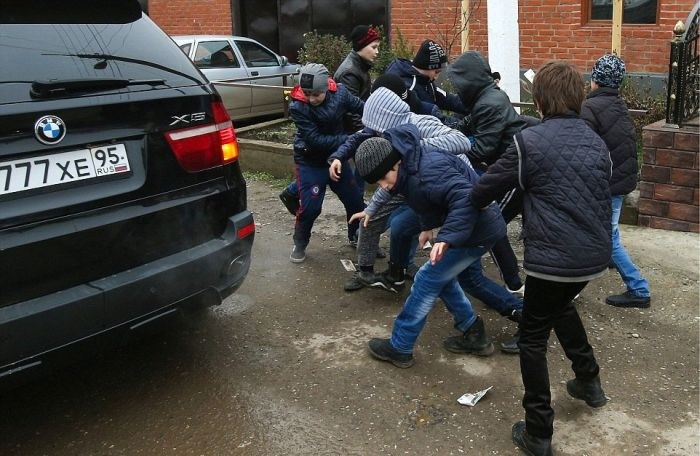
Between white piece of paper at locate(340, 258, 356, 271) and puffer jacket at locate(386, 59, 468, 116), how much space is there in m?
1.30

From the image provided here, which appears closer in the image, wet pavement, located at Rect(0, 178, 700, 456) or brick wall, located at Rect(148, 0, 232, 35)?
wet pavement, located at Rect(0, 178, 700, 456)

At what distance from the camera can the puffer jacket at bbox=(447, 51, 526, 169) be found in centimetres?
409

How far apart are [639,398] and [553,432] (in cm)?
56

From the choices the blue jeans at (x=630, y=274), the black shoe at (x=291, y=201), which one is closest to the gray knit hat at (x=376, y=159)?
the blue jeans at (x=630, y=274)

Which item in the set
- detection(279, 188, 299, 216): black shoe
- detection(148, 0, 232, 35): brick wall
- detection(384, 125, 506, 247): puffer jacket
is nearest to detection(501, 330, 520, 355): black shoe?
detection(384, 125, 506, 247): puffer jacket

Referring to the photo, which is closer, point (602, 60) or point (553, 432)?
point (553, 432)

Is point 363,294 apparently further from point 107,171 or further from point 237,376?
point 107,171

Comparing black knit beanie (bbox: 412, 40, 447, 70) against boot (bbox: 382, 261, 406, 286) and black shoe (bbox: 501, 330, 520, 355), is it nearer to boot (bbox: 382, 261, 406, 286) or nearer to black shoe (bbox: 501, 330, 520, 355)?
boot (bbox: 382, 261, 406, 286)

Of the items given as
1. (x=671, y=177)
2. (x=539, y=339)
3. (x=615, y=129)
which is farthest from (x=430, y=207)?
(x=671, y=177)

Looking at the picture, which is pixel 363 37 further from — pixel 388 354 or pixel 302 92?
pixel 388 354

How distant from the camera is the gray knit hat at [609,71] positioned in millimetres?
4203

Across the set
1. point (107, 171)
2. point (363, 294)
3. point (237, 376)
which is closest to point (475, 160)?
point (363, 294)

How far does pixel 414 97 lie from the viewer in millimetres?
4723

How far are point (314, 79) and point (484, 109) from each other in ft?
4.12
